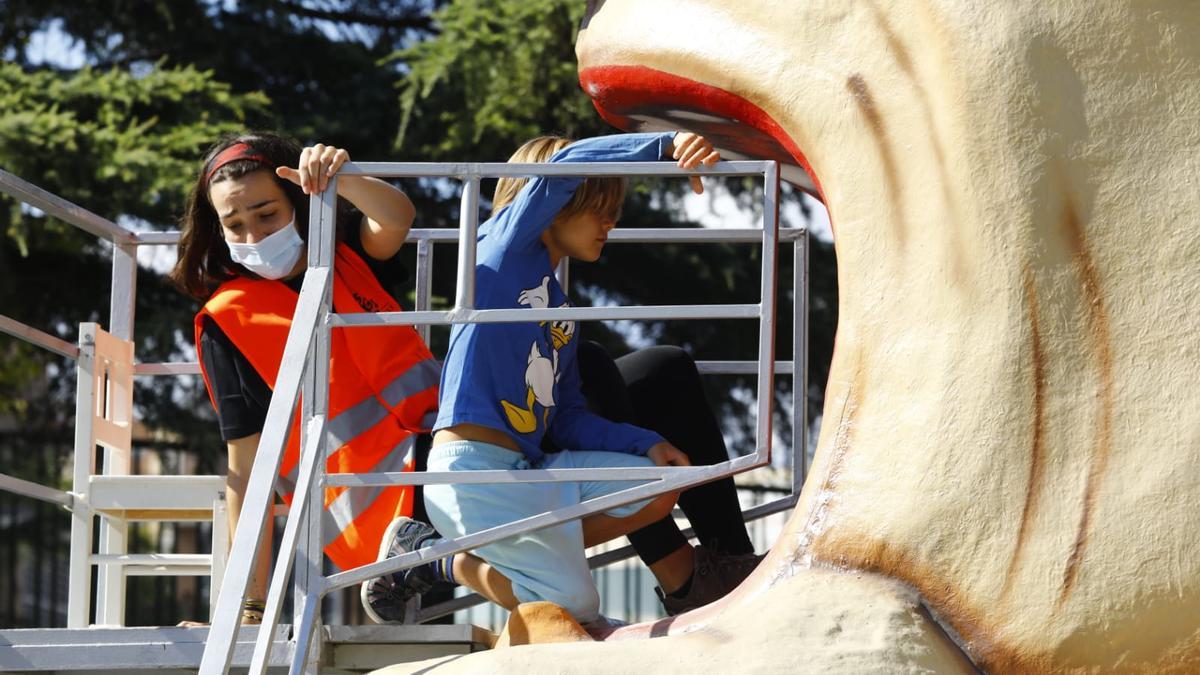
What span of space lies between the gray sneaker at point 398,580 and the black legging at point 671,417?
530 mm

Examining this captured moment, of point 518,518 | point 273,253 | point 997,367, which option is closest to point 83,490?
point 273,253

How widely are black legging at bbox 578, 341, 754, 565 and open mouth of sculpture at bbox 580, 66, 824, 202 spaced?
1.73 ft

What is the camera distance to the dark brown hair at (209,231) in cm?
398

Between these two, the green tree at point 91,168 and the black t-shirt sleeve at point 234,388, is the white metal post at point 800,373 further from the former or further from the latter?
the green tree at point 91,168

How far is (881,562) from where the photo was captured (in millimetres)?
3039

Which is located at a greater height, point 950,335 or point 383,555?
point 950,335

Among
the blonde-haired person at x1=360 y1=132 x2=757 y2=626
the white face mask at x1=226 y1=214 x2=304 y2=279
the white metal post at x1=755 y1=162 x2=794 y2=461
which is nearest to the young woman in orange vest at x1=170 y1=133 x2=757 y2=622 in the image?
the white face mask at x1=226 y1=214 x2=304 y2=279

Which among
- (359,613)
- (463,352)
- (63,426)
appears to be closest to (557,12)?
(63,426)

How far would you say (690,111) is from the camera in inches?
143

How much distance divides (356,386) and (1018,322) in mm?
1500

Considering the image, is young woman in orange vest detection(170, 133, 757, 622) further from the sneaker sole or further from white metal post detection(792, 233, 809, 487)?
white metal post detection(792, 233, 809, 487)

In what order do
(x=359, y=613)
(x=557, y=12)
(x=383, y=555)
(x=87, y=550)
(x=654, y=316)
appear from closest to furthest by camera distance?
(x=654, y=316), (x=383, y=555), (x=87, y=550), (x=557, y=12), (x=359, y=613)

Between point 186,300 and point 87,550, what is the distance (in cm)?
490

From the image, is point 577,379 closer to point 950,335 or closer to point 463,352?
point 463,352
